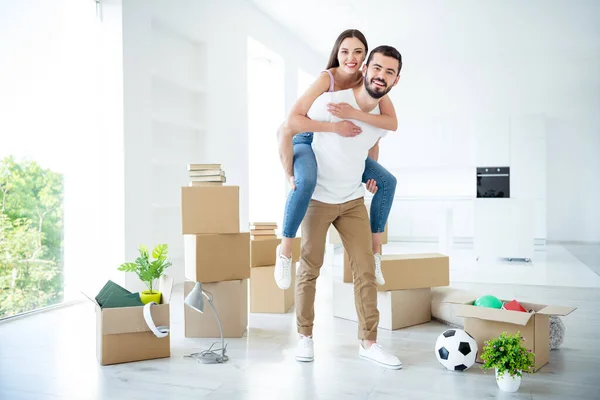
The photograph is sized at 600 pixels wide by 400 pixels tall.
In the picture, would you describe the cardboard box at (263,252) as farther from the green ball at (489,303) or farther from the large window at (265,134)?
the large window at (265,134)

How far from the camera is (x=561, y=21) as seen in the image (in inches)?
274

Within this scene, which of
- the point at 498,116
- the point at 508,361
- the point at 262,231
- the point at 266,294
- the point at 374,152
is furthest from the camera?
the point at 498,116

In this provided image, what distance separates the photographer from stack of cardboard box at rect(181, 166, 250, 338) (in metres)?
2.92

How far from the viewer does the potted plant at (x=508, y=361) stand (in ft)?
6.93

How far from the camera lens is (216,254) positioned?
2938 mm

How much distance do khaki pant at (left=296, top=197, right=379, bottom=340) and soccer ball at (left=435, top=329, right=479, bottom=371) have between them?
1.05 feet

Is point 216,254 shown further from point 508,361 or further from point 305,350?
point 508,361

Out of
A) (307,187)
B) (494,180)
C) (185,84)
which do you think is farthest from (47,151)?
(494,180)

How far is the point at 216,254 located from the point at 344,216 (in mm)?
800

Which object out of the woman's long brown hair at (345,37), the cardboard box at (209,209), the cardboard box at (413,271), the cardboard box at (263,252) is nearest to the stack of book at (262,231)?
the cardboard box at (263,252)

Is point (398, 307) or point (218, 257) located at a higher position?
point (218, 257)

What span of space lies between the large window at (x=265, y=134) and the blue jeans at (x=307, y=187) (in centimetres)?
463

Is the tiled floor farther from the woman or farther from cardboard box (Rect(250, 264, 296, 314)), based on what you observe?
the woman

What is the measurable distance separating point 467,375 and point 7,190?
289 centimetres
